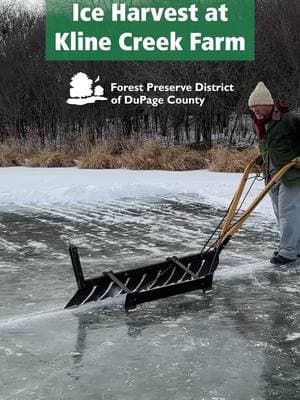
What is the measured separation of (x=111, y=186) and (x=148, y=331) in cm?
749

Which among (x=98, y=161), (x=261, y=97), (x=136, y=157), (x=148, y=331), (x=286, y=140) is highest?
(x=261, y=97)

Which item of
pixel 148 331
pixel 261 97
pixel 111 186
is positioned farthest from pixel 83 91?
pixel 148 331

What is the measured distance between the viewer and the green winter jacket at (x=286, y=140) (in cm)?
584

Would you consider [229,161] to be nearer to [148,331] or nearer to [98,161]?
[98,161]

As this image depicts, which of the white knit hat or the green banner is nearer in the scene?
the white knit hat

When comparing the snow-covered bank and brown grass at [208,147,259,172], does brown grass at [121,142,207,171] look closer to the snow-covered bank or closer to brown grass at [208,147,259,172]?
brown grass at [208,147,259,172]

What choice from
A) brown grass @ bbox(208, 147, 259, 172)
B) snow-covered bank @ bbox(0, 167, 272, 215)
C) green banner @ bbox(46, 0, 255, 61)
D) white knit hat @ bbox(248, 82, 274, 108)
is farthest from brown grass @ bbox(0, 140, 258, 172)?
white knit hat @ bbox(248, 82, 274, 108)

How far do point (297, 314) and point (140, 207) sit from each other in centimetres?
537

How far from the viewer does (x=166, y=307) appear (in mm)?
4578

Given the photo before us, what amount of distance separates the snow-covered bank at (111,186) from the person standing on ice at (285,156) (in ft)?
9.46

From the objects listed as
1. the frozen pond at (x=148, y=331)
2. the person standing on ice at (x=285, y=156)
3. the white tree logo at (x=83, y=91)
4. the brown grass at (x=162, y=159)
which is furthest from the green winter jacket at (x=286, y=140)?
the white tree logo at (x=83, y=91)

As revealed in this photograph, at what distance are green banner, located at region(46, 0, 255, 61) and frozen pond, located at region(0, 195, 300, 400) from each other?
12318 millimetres

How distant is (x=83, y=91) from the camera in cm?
2127

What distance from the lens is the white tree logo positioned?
20.2 m
